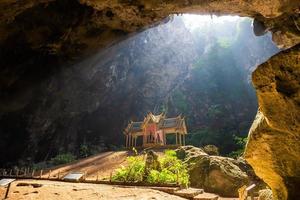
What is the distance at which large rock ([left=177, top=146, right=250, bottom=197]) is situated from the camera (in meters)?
15.2

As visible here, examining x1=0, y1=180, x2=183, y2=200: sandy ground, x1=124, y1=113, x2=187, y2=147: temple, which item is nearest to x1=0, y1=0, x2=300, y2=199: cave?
x1=0, y1=180, x2=183, y2=200: sandy ground

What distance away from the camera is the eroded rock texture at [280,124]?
4.29 metres

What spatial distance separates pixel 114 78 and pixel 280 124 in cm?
3048

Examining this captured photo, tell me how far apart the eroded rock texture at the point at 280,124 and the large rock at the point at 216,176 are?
10.6 meters

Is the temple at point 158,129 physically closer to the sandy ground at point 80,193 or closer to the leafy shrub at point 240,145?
the leafy shrub at point 240,145

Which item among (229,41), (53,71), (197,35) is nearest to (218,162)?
(53,71)

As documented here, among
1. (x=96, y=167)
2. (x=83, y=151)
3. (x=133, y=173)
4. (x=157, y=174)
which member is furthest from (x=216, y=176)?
(x=83, y=151)

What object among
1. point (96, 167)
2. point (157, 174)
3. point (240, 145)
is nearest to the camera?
point (157, 174)

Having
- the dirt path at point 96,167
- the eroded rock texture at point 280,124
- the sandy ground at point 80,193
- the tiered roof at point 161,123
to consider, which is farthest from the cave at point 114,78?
the dirt path at point 96,167

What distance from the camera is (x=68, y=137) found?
3216 centimetres

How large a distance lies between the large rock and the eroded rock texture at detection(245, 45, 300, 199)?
1056cm

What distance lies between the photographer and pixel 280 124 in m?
4.56

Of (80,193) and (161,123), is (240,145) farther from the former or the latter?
(80,193)

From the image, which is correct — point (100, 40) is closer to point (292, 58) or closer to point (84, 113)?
point (84, 113)
